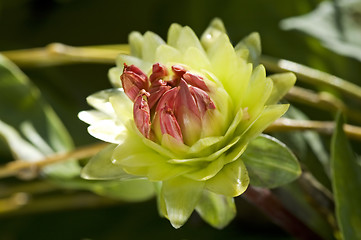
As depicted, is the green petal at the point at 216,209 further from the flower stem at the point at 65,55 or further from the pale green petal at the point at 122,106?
the flower stem at the point at 65,55

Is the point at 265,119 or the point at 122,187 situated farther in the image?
the point at 122,187

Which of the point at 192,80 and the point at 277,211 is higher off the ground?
the point at 192,80

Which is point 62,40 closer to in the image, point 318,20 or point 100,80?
point 100,80

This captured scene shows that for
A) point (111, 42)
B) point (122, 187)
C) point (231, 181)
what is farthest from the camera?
point (111, 42)

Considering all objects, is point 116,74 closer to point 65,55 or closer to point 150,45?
point 150,45

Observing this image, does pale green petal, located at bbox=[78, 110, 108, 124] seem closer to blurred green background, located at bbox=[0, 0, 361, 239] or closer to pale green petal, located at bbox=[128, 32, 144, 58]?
pale green petal, located at bbox=[128, 32, 144, 58]

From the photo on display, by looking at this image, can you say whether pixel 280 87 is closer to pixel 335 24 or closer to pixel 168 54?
pixel 168 54

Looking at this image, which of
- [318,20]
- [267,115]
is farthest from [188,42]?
[318,20]

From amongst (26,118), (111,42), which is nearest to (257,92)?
→ (26,118)

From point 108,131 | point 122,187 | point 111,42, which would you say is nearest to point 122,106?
point 108,131

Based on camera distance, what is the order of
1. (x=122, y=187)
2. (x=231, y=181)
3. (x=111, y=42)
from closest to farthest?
(x=231, y=181), (x=122, y=187), (x=111, y=42)
